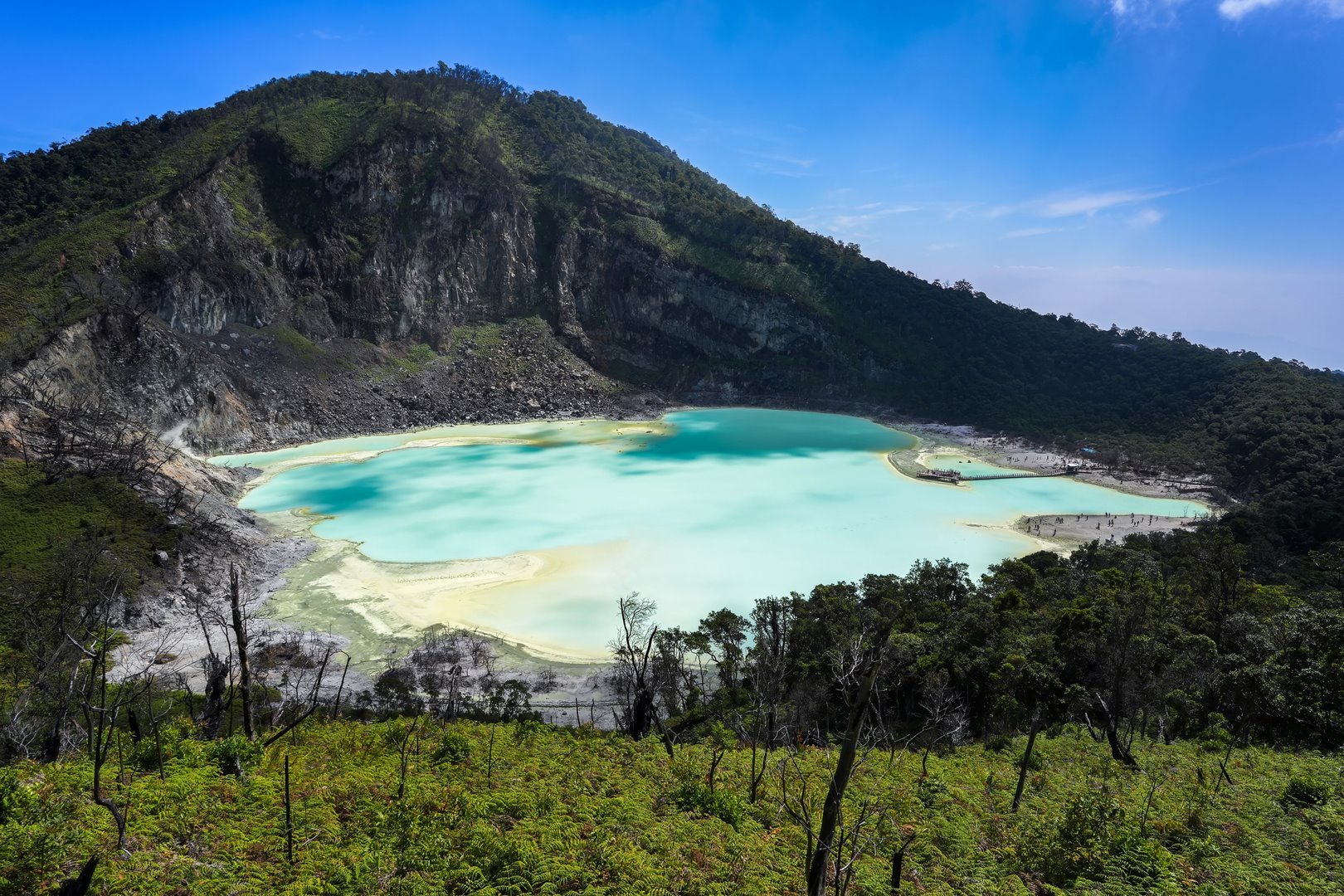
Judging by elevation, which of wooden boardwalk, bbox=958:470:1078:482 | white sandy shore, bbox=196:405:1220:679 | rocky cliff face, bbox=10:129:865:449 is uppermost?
rocky cliff face, bbox=10:129:865:449

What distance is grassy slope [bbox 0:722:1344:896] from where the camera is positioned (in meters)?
7.26

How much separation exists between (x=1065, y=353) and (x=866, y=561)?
250 ft

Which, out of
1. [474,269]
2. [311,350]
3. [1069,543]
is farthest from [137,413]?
A: [1069,543]

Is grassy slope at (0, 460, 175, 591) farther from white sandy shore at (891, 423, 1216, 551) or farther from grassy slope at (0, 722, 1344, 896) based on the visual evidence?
white sandy shore at (891, 423, 1216, 551)

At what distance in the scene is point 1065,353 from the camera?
90.3 meters

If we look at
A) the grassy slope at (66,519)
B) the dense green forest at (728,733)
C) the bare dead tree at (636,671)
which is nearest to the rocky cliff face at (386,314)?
the dense green forest at (728,733)

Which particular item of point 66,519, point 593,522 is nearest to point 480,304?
point 593,522

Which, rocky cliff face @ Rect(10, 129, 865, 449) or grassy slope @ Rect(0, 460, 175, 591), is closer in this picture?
grassy slope @ Rect(0, 460, 175, 591)

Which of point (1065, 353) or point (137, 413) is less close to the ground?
point (1065, 353)

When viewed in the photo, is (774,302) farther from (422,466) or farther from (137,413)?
(137,413)

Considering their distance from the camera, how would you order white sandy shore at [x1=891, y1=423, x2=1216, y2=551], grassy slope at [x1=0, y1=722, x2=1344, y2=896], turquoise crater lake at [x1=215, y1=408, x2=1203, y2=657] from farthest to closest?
white sandy shore at [x1=891, y1=423, x2=1216, y2=551] < turquoise crater lake at [x1=215, y1=408, x2=1203, y2=657] < grassy slope at [x1=0, y1=722, x2=1344, y2=896]

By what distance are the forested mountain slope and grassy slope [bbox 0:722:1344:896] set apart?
111 feet

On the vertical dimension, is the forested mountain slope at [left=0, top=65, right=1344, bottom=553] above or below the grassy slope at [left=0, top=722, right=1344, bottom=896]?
above

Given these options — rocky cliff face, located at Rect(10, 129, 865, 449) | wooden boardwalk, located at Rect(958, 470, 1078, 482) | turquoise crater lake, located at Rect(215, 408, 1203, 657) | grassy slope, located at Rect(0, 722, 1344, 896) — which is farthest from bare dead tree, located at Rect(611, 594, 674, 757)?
rocky cliff face, located at Rect(10, 129, 865, 449)
